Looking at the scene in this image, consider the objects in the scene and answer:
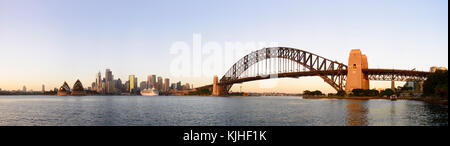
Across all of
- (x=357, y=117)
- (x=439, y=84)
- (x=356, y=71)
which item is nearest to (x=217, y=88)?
(x=356, y=71)

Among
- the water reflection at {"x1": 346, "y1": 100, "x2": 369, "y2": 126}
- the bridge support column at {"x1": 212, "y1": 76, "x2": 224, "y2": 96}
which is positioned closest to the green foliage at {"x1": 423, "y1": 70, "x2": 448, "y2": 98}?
the water reflection at {"x1": 346, "y1": 100, "x2": 369, "y2": 126}

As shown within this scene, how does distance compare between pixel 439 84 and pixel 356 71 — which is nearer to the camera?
pixel 439 84

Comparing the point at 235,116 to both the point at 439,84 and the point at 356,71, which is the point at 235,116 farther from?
the point at 356,71

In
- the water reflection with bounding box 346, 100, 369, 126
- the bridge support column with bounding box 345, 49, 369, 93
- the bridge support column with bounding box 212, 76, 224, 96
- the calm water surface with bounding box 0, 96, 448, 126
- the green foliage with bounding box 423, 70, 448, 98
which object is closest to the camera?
the water reflection with bounding box 346, 100, 369, 126

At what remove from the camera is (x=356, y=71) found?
93312 millimetres

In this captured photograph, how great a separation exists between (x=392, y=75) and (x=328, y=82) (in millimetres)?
18965

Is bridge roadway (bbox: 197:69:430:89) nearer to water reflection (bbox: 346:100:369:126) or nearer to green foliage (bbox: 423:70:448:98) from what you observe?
green foliage (bbox: 423:70:448:98)

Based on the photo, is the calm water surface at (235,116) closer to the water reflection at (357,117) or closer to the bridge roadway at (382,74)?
the water reflection at (357,117)

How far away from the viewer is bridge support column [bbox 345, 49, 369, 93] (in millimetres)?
92438

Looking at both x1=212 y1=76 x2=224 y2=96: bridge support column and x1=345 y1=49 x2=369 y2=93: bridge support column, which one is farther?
x1=212 y1=76 x2=224 y2=96: bridge support column

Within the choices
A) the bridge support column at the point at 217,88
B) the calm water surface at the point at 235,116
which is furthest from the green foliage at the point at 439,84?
the bridge support column at the point at 217,88
